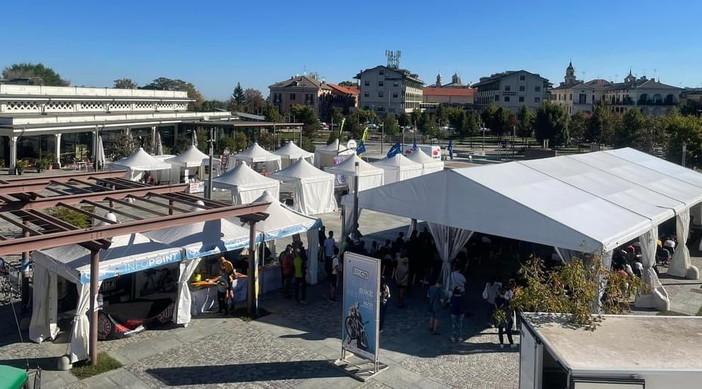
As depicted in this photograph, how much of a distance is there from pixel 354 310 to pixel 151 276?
217 inches

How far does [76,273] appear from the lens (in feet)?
33.9

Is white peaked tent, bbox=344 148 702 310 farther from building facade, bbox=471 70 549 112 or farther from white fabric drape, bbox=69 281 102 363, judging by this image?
building facade, bbox=471 70 549 112

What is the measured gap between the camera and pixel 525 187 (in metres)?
13.8

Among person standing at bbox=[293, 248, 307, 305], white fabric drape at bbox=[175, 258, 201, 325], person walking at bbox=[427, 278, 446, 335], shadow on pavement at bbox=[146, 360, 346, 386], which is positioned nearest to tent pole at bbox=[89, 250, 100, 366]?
shadow on pavement at bbox=[146, 360, 346, 386]

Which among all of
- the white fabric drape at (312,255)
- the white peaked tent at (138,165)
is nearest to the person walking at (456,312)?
the white fabric drape at (312,255)

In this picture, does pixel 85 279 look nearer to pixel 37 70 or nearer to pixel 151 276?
pixel 151 276

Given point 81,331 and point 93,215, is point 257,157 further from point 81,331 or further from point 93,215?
point 81,331

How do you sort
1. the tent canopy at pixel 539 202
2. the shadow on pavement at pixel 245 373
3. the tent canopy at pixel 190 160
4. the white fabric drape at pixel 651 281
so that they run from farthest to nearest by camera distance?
the tent canopy at pixel 190 160 < the white fabric drape at pixel 651 281 < the tent canopy at pixel 539 202 < the shadow on pavement at pixel 245 373

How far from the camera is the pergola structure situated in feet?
31.7

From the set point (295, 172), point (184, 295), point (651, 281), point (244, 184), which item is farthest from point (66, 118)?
point (651, 281)

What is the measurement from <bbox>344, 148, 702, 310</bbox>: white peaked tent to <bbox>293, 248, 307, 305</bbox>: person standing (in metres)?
2.63

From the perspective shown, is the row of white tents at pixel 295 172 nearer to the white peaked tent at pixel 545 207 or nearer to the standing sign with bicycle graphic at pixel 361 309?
the white peaked tent at pixel 545 207

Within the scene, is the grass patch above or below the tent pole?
below

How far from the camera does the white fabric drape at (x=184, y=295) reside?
1180 centimetres
